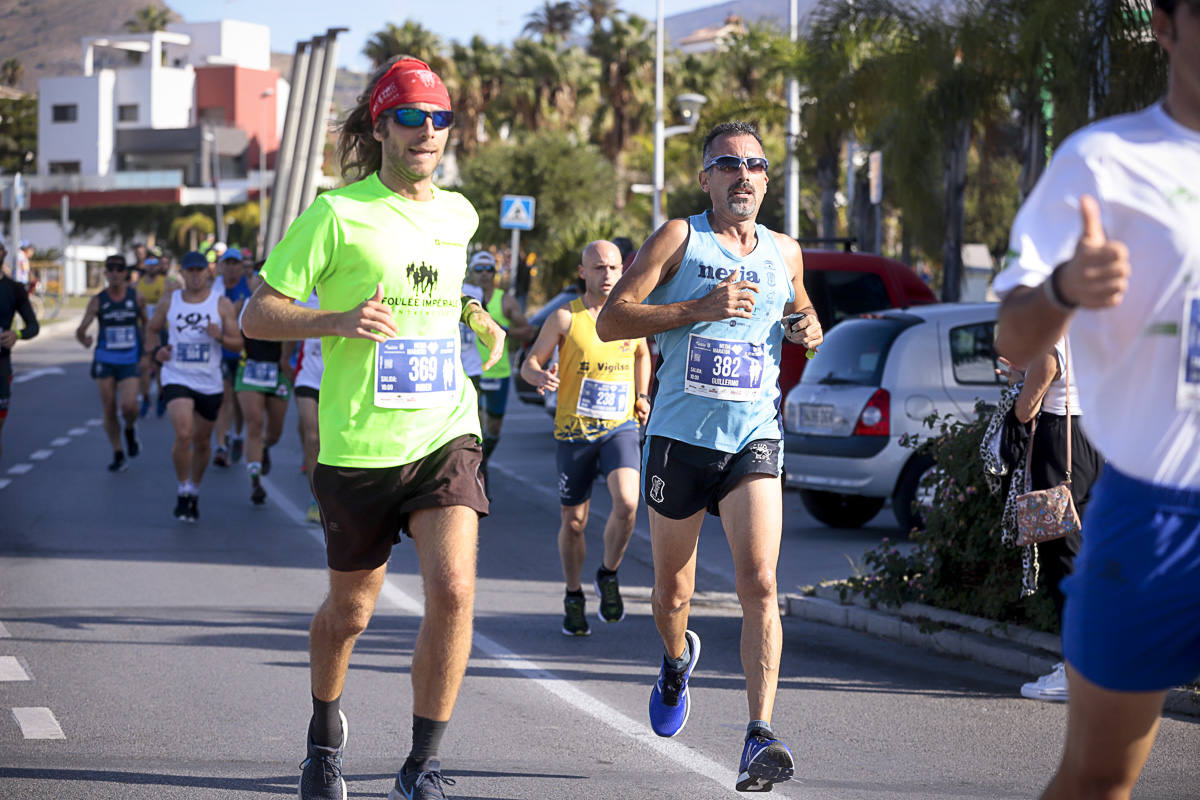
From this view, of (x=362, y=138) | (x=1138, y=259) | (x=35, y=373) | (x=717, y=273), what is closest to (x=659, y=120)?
(x=35, y=373)

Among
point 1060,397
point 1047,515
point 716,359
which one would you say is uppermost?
point 716,359

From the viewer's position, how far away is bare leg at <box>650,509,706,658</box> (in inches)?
214

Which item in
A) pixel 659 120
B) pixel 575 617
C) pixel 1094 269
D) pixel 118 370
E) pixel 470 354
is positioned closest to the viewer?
pixel 1094 269

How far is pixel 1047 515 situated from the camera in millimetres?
6168

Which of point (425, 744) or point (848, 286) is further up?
point (848, 286)

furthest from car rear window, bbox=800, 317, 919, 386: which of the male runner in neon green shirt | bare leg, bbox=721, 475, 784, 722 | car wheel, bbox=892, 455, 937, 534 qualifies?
the male runner in neon green shirt

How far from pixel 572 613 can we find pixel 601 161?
40898mm

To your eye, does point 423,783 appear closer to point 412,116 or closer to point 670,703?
point 670,703

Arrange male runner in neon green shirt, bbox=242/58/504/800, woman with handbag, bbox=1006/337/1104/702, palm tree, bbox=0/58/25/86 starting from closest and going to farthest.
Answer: male runner in neon green shirt, bbox=242/58/504/800 < woman with handbag, bbox=1006/337/1104/702 < palm tree, bbox=0/58/25/86

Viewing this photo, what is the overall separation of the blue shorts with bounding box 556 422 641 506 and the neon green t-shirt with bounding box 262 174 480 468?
3.35 metres

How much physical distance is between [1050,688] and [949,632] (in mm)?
1106

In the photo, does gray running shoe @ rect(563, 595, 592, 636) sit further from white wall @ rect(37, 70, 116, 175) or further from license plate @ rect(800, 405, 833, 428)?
white wall @ rect(37, 70, 116, 175)

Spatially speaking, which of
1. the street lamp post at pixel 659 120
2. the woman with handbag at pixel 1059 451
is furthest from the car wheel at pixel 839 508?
the street lamp post at pixel 659 120

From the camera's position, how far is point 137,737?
18.8 feet
